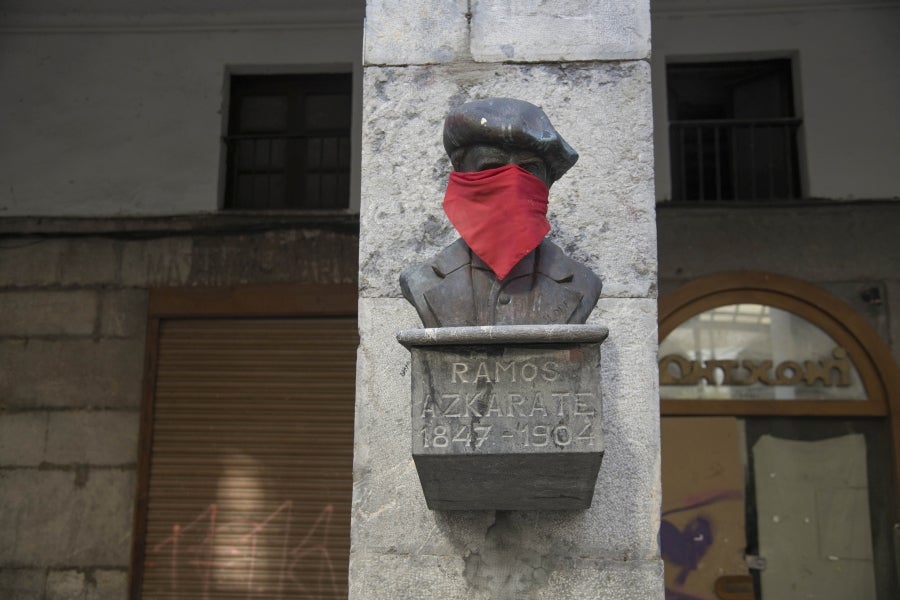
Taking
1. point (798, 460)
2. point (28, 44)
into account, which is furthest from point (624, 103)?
point (28, 44)

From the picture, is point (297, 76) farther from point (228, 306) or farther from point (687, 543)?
point (687, 543)

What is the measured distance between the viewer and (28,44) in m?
6.91

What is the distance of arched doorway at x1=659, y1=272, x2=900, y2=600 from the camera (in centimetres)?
607

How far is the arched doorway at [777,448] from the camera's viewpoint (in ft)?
19.9

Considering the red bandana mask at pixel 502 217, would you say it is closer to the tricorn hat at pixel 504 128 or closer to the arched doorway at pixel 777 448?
the tricorn hat at pixel 504 128

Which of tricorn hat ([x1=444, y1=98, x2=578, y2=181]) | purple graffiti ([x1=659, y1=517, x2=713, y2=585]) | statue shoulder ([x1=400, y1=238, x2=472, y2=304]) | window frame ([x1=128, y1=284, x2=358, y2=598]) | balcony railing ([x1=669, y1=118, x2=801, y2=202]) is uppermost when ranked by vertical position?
balcony railing ([x1=669, y1=118, x2=801, y2=202])

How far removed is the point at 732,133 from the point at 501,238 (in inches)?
190

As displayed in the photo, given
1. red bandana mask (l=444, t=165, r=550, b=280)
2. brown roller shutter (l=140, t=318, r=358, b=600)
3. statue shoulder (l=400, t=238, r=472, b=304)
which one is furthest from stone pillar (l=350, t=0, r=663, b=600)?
brown roller shutter (l=140, t=318, r=358, b=600)

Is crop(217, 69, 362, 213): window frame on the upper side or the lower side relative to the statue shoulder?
upper

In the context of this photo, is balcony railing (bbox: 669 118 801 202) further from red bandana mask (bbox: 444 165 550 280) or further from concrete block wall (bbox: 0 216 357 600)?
red bandana mask (bbox: 444 165 550 280)

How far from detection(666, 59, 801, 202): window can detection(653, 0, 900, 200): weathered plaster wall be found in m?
0.14

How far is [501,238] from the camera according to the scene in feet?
7.99

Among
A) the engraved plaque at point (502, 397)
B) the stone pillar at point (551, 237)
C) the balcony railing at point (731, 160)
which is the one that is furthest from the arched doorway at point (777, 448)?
the engraved plaque at point (502, 397)

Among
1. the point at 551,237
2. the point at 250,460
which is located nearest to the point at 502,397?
the point at 551,237
